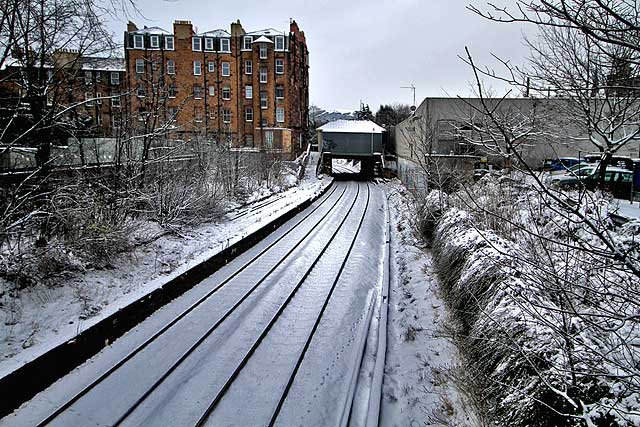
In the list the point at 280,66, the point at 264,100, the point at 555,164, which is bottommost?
the point at 555,164

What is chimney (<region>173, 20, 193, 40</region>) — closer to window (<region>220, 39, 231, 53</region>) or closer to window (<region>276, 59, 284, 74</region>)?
window (<region>220, 39, 231, 53</region>)

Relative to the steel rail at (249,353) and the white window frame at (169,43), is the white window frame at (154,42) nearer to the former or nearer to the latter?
the white window frame at (169,43)

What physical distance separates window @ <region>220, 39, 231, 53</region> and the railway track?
1458 inches

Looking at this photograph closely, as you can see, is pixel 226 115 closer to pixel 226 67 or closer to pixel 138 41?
pixel 226 67

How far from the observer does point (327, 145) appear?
4047 cm

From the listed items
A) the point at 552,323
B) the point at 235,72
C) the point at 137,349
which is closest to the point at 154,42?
the point at 235,72

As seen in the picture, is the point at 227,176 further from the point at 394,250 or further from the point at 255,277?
the point at 255,277

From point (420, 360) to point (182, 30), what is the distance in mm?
43429

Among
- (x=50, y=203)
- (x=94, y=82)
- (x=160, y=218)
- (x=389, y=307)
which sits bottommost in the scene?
(x=389, y=307)

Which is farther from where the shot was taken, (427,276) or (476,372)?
(427,276)

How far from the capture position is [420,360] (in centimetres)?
608

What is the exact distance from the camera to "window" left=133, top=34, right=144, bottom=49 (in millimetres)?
42156

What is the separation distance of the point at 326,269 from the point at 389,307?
8.11 ft

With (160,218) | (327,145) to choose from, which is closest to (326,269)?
(160,218)
